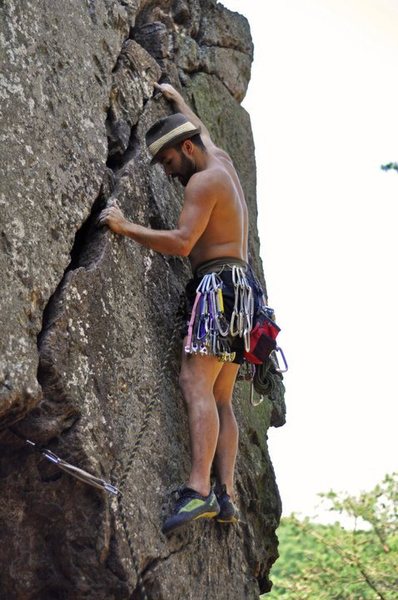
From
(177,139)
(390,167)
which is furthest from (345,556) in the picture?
(177,139)

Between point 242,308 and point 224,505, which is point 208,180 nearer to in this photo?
point 242,308

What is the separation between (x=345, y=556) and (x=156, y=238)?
593 cm

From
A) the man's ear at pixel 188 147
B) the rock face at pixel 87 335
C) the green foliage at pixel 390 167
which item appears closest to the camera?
the rock face at pixel 87 335

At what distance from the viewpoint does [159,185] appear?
20.7 feet

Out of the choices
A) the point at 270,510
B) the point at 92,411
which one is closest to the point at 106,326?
the point at 92,411

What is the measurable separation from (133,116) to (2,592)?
2842 millimetres

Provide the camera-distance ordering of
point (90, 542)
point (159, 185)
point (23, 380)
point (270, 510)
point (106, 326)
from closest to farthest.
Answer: point (23, 380) < point (90, 542) < point (106, 326) < point (159, 185) < point (270, 510)

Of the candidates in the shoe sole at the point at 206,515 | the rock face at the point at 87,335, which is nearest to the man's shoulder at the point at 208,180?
the rock face at the point at 87,335

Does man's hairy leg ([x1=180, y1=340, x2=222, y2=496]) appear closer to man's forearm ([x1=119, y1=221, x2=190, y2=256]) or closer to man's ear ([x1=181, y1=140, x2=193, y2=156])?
man's forearm ([x1=119, y1=221, x2=190, y2=256])

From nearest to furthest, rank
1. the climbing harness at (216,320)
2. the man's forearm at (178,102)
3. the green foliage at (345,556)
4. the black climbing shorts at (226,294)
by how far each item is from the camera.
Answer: the climbing harness at (216,320), the black climbing shorts at (226,294), the man's forearm at (178,102), the green foliage at (345,556)

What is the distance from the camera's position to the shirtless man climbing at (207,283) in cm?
558

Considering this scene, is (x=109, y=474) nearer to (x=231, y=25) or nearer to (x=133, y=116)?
(x=133, y=116)

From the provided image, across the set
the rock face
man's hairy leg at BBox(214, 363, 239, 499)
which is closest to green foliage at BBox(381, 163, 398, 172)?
the rock face

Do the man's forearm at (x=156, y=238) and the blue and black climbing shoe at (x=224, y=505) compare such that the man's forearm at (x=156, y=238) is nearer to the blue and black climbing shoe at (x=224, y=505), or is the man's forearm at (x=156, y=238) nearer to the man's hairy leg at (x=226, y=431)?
the man's hairy leg at (x=226, y=431)
